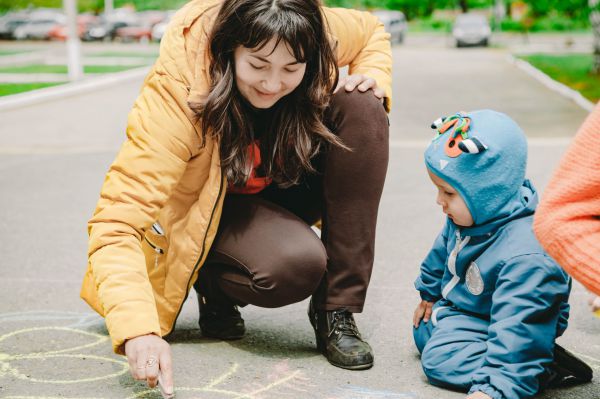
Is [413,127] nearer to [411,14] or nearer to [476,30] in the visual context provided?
[476,30]

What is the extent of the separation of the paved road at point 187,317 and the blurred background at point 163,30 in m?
6.21

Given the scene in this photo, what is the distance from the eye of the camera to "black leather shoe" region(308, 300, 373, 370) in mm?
2789

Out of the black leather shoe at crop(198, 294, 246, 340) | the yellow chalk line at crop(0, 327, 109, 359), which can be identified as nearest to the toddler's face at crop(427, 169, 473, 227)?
the black leather shoe at crop(198, 294, 246, 340)

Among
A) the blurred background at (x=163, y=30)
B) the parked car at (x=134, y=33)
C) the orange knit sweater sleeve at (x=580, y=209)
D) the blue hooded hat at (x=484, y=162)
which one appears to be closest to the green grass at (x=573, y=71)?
the blurred background at (x=163, y=30)

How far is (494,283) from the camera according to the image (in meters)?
2.54

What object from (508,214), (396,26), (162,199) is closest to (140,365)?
(162,199)

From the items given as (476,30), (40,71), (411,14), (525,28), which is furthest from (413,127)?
(411,14)

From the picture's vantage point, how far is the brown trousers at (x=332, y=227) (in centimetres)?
279

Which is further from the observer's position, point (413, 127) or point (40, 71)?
point (40, 71)

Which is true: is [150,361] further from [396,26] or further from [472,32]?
[396,26]

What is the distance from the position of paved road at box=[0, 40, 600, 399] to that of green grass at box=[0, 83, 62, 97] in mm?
5472

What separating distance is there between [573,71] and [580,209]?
16.0 meters

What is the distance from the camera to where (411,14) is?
1975 inches

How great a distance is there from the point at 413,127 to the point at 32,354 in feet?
22.2
